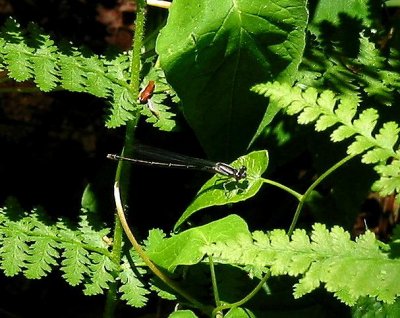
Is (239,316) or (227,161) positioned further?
(227,161)

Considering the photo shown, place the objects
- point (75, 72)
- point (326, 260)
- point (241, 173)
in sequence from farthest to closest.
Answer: point (75, 72) → point (241, 173) → point (326, 260)

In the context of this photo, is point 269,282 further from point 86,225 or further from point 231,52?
point 231,52

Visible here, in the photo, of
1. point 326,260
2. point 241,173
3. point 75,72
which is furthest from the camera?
point 75,72

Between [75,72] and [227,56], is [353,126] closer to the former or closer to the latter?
[227,56]

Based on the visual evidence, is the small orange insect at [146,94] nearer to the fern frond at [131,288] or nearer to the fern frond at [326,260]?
the fern frond at [131,288]

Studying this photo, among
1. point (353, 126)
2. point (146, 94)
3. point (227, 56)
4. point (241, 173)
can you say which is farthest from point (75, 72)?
point (353, 126)

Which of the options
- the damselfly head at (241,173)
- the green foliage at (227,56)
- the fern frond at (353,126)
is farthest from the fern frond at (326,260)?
the green foliage at (227,56)

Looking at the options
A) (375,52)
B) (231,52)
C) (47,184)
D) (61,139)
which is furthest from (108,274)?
(61,139)
